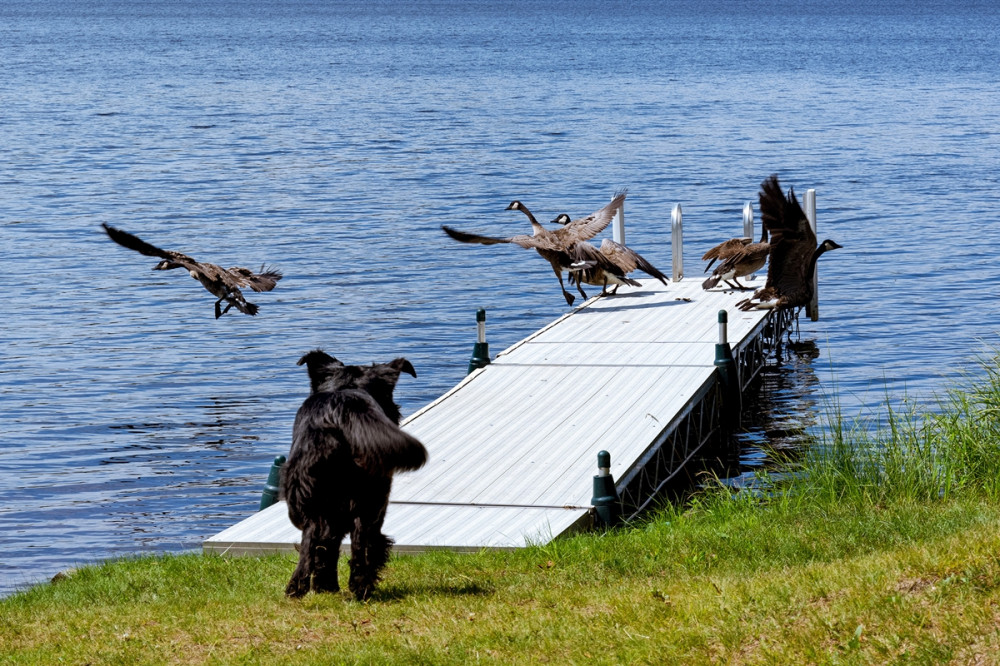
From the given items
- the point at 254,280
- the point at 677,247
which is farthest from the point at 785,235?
the point at 254,280

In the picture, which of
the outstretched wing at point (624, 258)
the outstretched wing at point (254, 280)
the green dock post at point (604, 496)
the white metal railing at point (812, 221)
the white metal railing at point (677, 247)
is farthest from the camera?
the white metal railing at point (812, 221)

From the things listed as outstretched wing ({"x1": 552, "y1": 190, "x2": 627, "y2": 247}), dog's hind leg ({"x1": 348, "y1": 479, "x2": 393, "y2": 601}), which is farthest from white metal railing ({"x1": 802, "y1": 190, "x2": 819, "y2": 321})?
dog's hind leg ({"x1": 348, "y1": 479, "x2": 393, "y2": 601})

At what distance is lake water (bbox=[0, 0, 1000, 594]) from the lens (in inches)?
803

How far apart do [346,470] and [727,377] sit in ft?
33.9

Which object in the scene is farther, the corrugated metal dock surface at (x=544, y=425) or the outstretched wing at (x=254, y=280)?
the outstretched wing at (x=254, y=280)

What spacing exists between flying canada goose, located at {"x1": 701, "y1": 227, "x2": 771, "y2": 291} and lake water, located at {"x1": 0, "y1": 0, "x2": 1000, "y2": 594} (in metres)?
2.12

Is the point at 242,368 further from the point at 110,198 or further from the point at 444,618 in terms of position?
the point at 110,198

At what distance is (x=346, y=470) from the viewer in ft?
26.7

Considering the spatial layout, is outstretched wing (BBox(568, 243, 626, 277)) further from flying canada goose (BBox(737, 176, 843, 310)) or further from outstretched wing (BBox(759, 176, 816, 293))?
outstretched wing (BBox(759, 176, 816, 293))

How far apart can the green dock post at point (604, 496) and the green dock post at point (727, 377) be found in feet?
19.2

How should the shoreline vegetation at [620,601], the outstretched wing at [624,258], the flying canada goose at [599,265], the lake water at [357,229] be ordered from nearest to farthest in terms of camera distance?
the shoreline vegetation at [620,601] → the lake water at [357,229] → the flying canada goose at [599,265] → the outstretched wing at [624,258]

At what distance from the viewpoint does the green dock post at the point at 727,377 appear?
17.5 metres

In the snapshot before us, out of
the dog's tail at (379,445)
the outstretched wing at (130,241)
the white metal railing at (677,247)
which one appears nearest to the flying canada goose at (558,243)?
the white metal railing at (677,247)

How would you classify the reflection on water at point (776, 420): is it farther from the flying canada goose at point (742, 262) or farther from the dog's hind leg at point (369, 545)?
the dog's hind leg at point (369, 545)
